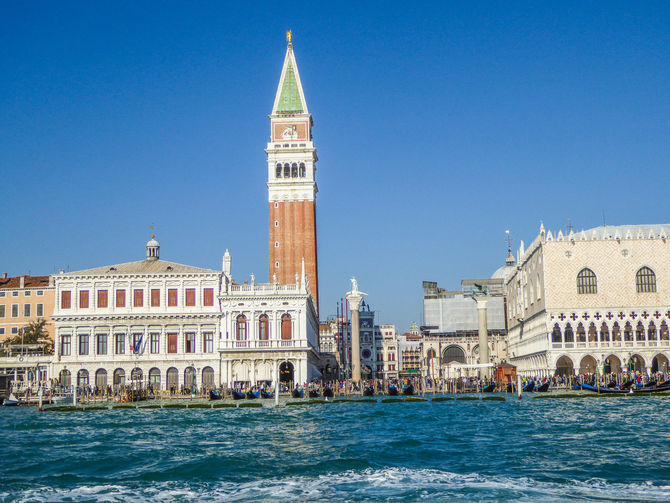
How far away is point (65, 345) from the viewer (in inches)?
2409

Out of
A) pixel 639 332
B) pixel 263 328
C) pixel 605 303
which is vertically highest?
pixel 605 303

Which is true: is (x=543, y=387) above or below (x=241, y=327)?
below

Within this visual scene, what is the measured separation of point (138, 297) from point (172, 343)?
4.47 metres

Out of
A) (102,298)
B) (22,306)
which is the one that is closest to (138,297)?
(102,298)

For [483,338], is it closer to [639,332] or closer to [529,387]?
[529,387]

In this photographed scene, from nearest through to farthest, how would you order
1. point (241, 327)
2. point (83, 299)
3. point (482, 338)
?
point (241, 327) < point (83, 299) < point (482, 338)

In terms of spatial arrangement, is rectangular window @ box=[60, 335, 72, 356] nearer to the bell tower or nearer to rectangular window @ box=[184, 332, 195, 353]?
rectangular window @ box=[184, 332, 195, 353]

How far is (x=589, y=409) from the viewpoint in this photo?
36.8 metres

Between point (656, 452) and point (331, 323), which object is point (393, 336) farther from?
point (656, 452)

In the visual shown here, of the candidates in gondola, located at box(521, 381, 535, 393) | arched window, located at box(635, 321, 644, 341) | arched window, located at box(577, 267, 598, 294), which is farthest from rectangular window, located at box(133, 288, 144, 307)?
arched window, located at box(635, 321, 644, 341)

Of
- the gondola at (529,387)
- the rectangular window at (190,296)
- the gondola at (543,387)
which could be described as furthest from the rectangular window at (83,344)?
the gondola at (543,387)

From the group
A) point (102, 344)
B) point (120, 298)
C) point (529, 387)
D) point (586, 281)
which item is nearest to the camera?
point (529, 387)

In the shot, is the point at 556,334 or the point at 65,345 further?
the point at 556,334

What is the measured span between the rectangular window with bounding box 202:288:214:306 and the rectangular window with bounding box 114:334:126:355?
22.5 feet
